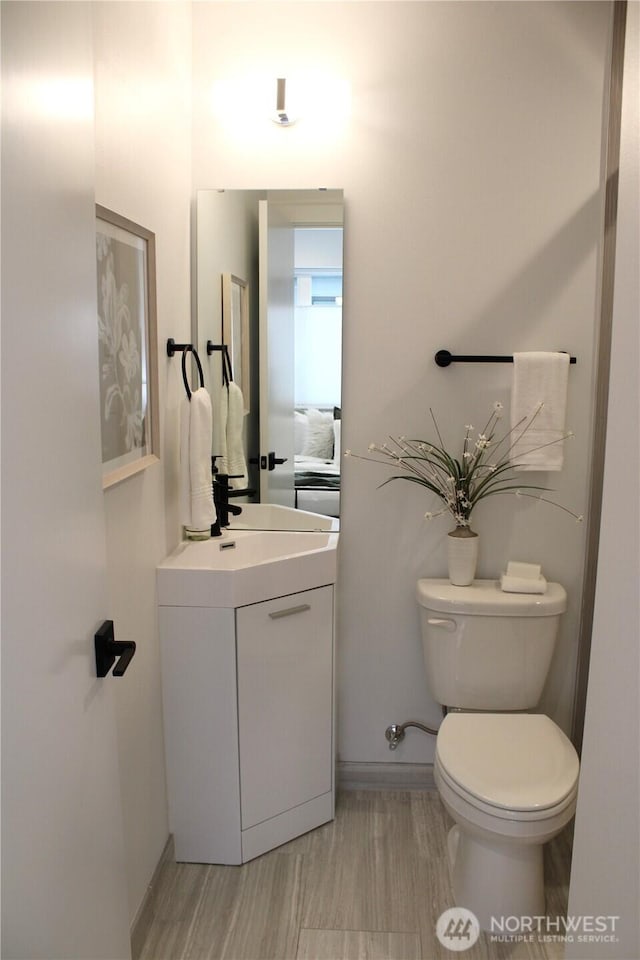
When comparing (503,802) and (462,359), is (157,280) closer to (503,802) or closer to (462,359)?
(462,359)

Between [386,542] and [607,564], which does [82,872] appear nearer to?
[607,564]

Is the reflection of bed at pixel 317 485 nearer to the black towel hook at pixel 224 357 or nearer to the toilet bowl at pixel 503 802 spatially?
the black towel hook at pixel 224 357

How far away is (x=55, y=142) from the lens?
41.0 inches

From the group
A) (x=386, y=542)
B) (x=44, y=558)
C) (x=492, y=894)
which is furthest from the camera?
(x=386, y=542)

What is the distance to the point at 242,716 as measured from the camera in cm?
209

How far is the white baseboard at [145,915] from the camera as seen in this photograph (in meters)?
1.83

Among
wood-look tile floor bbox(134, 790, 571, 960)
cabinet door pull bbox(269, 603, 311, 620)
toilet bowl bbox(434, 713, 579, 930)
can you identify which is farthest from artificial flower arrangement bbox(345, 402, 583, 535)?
wood-look tile floor bbox(134, 790, 571, 960)

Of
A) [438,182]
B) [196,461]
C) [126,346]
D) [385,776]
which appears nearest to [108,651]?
[126,346]

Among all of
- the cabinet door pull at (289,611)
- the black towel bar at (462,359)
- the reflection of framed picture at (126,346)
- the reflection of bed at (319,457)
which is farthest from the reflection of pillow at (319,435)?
the reflection of framed picture at (126,346)

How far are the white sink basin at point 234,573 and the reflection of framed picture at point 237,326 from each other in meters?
0.47

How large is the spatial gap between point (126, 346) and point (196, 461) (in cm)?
Result: 45

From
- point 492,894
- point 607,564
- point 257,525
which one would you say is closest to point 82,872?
point 607,564

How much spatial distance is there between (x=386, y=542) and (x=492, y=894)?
1027 mm

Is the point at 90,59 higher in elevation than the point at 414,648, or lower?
higher
